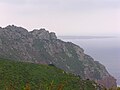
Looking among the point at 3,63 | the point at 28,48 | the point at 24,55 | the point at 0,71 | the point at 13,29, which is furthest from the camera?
the point at 13,29

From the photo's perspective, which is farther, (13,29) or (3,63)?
(13,29)

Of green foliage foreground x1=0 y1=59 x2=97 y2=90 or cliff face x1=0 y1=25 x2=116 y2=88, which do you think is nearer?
green foliage foreground x1=0 y1=59 x2=97 y2=90

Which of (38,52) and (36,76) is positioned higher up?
(36,76)

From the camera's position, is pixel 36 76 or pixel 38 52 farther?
pixel 38 52

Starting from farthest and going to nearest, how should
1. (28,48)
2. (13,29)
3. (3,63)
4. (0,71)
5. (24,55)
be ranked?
1. (13,29)
2. (28,48)
3. (24,55)
4. (3,63)
5. (0,71)

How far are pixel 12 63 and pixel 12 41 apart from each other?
107614 millimetres

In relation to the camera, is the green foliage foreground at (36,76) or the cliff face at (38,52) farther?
the cliff face at (38,52)

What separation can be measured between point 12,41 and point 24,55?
41.5ft

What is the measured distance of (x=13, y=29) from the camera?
650 ft

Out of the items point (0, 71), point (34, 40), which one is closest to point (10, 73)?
point (0, 71)

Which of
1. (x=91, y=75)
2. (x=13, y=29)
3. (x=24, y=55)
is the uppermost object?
(x=13, y=29)

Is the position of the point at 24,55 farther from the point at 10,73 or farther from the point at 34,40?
the point at 10,73

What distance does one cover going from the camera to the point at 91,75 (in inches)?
7849

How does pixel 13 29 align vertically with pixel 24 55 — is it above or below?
above
